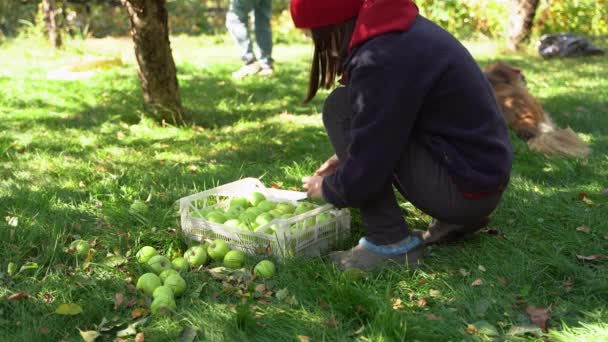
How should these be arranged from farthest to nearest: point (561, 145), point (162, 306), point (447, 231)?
1. point (561, 145)
2. point (447, 231)
3. point (162, 306)

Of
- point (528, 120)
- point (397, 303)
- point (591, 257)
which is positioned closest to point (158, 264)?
point (397, 303)

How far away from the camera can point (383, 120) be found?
247 centimetres

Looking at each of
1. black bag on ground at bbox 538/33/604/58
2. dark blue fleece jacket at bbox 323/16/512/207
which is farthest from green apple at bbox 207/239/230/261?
black bag on ground at bbox 538/33/604/58

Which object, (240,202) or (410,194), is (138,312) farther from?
(410,194)

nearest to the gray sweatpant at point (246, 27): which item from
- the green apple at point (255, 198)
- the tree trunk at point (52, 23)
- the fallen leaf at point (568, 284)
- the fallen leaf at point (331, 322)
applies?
the tree trunk at point (52, 23)

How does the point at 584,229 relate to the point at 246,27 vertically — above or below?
below

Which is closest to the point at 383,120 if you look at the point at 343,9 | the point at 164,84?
the point at 343,9

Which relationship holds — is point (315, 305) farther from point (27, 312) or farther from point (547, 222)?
point (547, 222)

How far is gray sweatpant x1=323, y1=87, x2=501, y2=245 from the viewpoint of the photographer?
8.77 feet

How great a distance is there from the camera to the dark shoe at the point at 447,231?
2.96m

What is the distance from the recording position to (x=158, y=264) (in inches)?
109

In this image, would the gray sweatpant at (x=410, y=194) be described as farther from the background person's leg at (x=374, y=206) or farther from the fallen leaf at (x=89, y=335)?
the fallen leaf at (x=89, y=335)

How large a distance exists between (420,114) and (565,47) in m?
8.06

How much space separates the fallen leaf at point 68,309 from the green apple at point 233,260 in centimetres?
64
